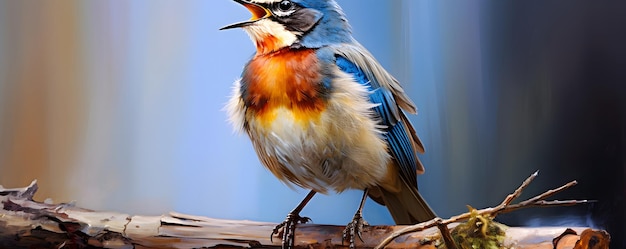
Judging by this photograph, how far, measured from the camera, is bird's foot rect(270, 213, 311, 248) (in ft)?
4.31

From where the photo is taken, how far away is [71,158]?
1474 mm

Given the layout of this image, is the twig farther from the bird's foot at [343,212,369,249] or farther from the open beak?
the open beak

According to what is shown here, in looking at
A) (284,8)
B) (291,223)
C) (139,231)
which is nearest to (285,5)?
(284,8)

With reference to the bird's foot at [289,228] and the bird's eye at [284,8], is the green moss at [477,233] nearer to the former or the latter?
the bird's foot at [289,228]

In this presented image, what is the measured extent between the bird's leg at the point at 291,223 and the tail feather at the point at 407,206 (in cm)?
17

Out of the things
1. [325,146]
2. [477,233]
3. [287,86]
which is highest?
[287,86]

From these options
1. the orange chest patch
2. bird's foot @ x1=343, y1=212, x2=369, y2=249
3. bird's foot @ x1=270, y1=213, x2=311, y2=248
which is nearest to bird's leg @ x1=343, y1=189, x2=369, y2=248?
bird's foot @ x1=343, y1=212, x2=369, y2=249

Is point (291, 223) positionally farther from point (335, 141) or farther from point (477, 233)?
point (477, 233)

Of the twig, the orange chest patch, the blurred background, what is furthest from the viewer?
the blurred background

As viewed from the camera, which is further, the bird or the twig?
the bird

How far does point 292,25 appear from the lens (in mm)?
1365

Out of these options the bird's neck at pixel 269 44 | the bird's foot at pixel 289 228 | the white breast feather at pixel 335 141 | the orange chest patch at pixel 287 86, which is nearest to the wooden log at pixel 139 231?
the bird's foot at pixel 289 228

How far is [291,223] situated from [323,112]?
0.79ft

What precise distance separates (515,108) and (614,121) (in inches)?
8.3
